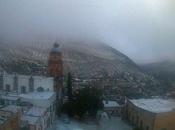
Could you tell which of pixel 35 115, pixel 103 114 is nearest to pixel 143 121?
pixel 103 114

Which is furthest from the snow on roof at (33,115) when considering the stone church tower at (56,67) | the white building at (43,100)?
the stone church tower at (56,67)

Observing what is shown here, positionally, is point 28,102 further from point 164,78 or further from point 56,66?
point 164,78

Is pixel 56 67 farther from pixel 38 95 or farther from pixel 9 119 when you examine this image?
pixel 9 119

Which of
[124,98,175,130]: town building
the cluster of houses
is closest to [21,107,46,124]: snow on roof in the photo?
the cluster of houses

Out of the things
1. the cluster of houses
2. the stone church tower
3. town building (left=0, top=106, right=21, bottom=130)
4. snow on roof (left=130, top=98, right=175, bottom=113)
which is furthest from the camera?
the stone church tower

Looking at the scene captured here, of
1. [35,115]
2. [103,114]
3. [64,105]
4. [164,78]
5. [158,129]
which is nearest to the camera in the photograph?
[35,115]

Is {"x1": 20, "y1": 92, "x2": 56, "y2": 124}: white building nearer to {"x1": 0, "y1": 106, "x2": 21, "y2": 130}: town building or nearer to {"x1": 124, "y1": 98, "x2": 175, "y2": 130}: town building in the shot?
{"x1": 0, "y1": 106, "x2": 21, "y2": 130}: town building

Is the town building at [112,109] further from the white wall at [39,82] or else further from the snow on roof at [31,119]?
the snow on roof at [31,119]
